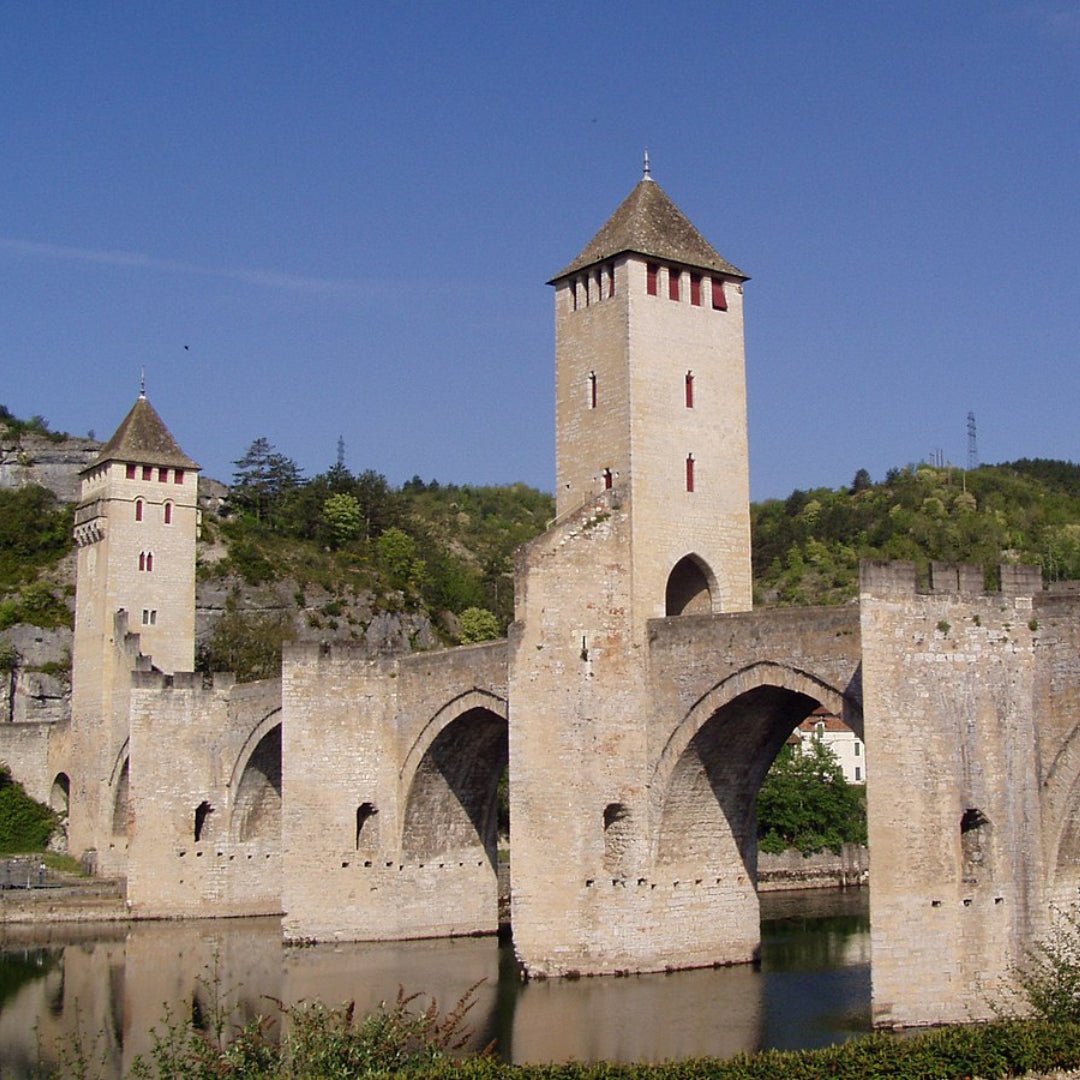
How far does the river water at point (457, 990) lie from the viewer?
2234cm

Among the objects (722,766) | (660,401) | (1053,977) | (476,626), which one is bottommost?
(1053,977)

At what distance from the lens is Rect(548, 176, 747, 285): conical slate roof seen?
29.4m

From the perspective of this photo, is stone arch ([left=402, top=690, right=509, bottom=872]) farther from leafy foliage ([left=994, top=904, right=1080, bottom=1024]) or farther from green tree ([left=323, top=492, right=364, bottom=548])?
green tree ([left=323, top=492, right=364, bottom=548])

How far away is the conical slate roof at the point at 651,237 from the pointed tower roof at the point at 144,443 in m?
23.5

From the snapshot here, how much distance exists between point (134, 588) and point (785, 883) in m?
22.0

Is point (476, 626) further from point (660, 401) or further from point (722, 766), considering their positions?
point (722, 766)

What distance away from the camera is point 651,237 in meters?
29.5

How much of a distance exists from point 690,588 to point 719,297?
5.67 metres

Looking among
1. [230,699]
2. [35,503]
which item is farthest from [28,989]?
[35,503]

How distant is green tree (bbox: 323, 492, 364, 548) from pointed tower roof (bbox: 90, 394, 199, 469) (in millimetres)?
31981

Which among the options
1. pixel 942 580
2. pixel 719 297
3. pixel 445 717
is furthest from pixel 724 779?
pixel 719 297

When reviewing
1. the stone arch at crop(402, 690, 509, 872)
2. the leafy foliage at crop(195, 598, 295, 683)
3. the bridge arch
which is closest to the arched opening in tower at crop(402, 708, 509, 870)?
the stone arch at crop(402, 690, 509, 872)

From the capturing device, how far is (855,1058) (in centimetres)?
1590

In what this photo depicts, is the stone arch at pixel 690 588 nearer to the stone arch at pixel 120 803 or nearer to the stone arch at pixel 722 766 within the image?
the stone arch at pixel 722 766
